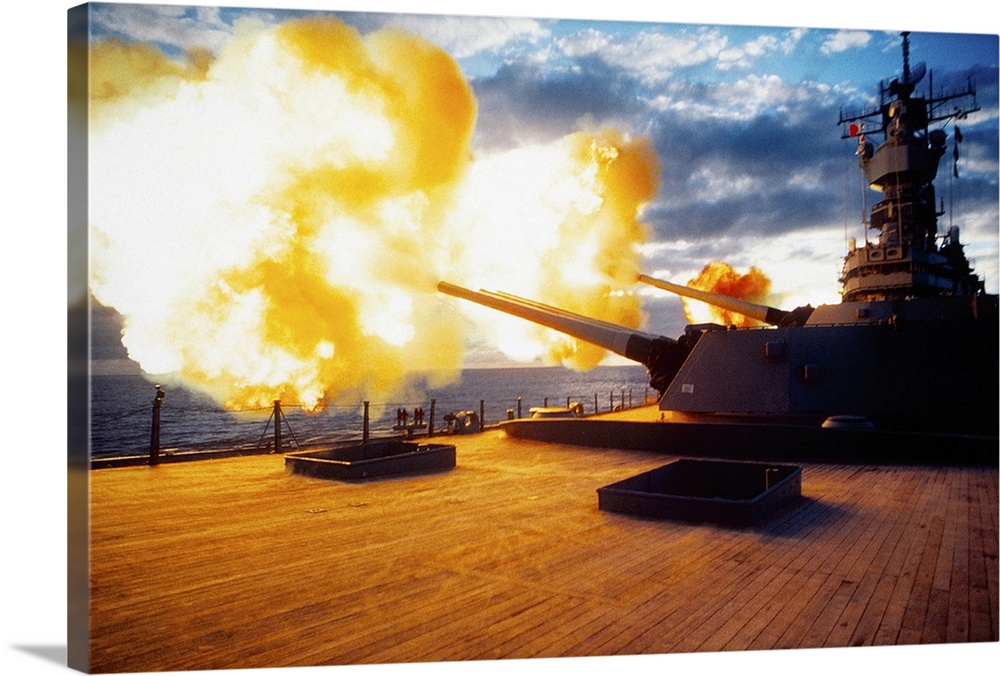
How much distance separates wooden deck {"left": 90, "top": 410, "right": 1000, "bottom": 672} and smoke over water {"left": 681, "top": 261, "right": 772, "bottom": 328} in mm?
6473

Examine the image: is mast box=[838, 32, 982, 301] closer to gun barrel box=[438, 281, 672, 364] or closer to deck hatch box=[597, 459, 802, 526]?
gun barrel box=[438, 281, 672, 364]

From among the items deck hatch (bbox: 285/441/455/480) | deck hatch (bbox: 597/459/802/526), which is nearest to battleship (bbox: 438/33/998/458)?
deck hatch (bbox: 597/459/802/526)

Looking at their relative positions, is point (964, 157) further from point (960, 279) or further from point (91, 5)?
point (91, 5)

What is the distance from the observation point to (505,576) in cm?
461

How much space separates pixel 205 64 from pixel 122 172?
1.60m

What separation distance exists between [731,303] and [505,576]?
10089mm

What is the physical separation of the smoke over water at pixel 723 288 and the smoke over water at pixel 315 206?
2.00m

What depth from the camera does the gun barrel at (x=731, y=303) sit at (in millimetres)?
12789

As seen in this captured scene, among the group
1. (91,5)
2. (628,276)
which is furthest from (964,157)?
(91,5)

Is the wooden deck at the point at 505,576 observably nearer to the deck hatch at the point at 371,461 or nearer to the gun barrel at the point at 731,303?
the deck hatch at the point at 371,461

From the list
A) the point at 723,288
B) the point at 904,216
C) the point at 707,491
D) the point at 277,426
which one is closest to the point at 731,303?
the point at 723,288

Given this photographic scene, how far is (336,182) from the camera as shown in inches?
394

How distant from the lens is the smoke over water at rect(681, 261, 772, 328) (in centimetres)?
1345

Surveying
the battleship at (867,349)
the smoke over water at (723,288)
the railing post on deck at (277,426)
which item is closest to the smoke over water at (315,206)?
the railing post on deck at (277,426)
